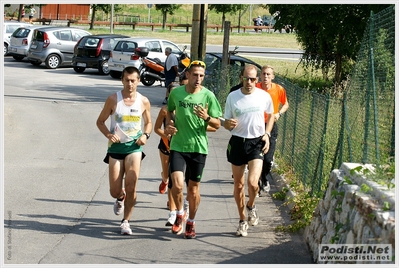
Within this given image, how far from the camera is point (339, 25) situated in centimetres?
2353

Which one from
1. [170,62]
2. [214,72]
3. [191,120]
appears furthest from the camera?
[214,72]

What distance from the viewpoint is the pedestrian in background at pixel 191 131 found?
28.1ft

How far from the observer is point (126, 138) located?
887cm

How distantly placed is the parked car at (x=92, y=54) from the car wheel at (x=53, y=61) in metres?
2.02

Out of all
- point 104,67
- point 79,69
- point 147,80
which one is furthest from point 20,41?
point 147,80

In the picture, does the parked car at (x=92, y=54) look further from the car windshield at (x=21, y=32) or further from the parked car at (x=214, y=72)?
the parked car at (x=214, y=72)

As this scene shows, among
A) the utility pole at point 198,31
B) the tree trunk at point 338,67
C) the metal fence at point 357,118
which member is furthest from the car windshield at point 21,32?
the metal fence at point 357,118

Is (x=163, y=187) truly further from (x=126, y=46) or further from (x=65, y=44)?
(x=65, y=44)

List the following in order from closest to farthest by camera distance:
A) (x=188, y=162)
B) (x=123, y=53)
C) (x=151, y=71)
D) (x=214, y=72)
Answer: (x=188, y=162) < (x=214, y=72) < (x=151, y=71) < (x=123, y=53)

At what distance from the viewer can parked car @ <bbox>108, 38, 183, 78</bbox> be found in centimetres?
2883

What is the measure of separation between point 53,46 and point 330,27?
13.7 metres

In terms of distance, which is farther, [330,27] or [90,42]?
[90,42]

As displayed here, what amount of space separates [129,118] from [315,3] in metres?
14.8

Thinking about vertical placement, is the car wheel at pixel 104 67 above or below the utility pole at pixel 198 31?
below
